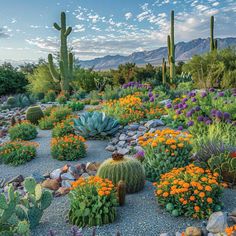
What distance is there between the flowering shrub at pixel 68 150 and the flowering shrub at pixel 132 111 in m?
2.36

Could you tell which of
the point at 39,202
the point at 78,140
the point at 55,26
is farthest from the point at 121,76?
the point at 39,202

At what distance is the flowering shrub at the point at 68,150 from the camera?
7.19m

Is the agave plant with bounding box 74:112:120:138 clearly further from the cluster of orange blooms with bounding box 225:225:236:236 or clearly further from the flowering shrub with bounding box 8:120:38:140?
the cluster of orange blooms with bounding box 225:225:236:236

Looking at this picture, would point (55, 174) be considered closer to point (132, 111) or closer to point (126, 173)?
point (126, 173)

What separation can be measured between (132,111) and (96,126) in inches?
72.5

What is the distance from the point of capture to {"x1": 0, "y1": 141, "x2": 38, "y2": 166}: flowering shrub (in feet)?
24.0

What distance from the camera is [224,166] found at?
5121 mm

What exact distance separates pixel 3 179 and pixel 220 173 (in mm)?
4021

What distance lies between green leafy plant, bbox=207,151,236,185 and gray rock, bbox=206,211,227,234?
1242 millimetres

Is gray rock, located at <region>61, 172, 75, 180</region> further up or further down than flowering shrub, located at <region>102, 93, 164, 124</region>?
further down

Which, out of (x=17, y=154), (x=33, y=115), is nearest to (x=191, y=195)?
(x=17, y=154)

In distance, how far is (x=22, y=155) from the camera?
289 inches

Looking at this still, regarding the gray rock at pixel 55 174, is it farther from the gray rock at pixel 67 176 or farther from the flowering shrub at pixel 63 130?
the flowering shrub at pixel 63 130

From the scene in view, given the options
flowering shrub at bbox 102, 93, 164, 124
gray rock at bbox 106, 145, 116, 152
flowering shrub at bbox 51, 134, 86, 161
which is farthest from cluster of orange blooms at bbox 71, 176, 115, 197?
flowering shrub at bbox 102, 93, 164, 124
